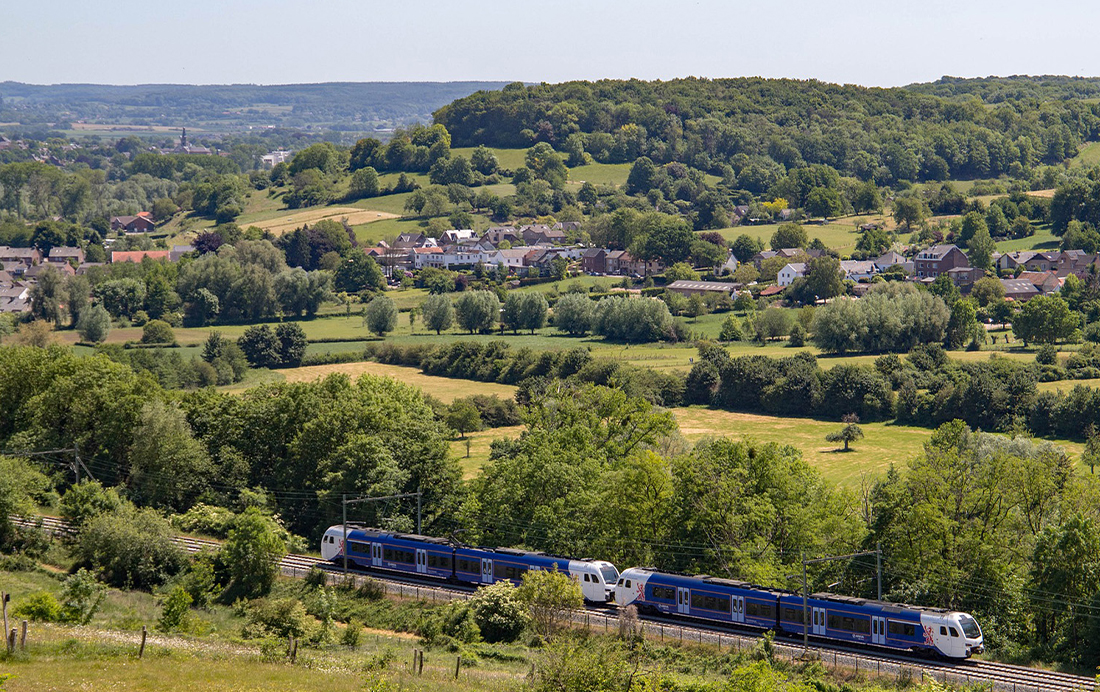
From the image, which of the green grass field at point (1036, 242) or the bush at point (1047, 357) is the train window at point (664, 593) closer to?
the bush at point (1047, 357)

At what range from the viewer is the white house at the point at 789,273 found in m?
136

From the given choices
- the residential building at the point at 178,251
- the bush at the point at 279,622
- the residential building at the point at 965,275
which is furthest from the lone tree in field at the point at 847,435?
the residential building at the point at 178,251

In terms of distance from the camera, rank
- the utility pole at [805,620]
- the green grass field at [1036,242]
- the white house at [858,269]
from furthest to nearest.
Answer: the green grass field at [1036,242], the white house at [858,269], the utility pole at [805,620]

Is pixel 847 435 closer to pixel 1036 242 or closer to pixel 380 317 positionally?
pixel 380 317

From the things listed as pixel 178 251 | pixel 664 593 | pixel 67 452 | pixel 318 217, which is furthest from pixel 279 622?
pixel 318 217

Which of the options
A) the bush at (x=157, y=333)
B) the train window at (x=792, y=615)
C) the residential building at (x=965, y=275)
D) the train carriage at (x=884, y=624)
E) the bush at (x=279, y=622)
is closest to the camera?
the train carriage at (x=884, y=624)

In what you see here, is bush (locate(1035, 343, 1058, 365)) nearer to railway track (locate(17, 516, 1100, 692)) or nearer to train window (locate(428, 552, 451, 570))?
railway track (locate(17, 516, 1100, 692))

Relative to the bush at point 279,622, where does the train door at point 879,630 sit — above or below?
above

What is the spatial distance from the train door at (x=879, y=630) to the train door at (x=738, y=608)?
449cm

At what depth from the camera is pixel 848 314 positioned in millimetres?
105312

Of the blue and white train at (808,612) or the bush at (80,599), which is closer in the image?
the bush at (80,599)

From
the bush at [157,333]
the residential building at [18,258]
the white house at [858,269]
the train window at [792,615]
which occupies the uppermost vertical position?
the train window at [792,615]

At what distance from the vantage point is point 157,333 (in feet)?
380

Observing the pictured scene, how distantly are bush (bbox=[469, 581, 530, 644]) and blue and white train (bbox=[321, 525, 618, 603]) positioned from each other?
1997 mm
